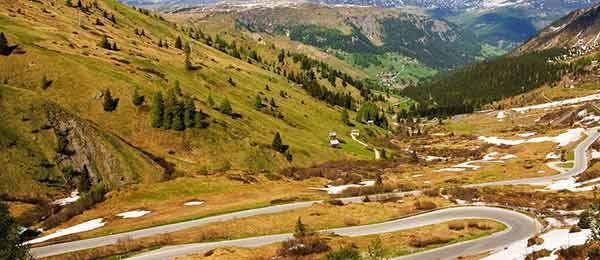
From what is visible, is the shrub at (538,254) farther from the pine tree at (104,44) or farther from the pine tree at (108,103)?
the pine tree at (104,44)

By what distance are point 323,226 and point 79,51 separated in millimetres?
107151

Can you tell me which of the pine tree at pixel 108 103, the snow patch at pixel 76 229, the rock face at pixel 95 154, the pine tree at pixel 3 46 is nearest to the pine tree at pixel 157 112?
the pine tree at pixel 108 103

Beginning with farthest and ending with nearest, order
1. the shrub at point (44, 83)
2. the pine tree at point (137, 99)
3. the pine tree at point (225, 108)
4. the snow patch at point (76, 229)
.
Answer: the pine tree at point (225, 108) < the pine tree at point (137, 99) < the shrub at point (44, 83) < the snow patch at point (76, 229)

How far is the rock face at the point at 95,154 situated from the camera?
8525 cm

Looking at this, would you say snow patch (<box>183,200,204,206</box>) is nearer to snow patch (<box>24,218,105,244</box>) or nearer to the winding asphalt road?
the winding asphalt road

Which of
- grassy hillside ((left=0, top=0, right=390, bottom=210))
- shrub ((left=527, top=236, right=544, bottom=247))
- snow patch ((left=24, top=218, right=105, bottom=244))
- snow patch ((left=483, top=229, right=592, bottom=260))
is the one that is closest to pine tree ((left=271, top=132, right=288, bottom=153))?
grassy hillside ((left=0, top=0, right=390, bottom=210))

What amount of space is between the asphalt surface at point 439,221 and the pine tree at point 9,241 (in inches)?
498

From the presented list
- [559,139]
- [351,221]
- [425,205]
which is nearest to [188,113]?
[351,221]

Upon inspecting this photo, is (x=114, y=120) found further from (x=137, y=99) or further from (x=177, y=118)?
(x=177, y=118)

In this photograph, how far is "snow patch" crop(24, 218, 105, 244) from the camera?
55188 mm

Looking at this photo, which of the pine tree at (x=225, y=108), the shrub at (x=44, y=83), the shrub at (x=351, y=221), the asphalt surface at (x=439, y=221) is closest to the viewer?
the asphalt surface at (x=439, y=221)

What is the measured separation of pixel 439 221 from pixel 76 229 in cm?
4417

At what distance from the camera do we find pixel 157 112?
11044 cm

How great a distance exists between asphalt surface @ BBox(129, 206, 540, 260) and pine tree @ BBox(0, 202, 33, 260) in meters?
12.7
